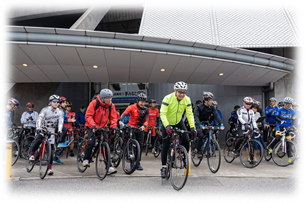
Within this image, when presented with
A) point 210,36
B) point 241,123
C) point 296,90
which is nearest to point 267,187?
point 241,123

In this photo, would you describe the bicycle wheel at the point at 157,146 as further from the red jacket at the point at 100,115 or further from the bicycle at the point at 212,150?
the red jacket at the point at 100,115

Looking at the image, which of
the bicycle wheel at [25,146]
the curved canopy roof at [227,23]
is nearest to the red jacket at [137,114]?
the bicycle wheel at [25,146]

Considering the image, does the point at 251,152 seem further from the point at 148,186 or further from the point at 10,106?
the point at 10,106

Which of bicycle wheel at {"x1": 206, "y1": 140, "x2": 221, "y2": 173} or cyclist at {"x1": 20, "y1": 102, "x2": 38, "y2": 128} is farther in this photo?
cyclist at {"x1": 20, "y1": 102, "x2": 38, "y2": 128}

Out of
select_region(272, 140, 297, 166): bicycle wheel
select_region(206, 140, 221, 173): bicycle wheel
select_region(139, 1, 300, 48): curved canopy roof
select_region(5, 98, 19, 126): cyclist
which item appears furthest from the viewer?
select_region(139, 1, 300, 48): curved canopy roof

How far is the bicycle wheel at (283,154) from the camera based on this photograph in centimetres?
744

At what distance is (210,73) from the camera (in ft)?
43.4

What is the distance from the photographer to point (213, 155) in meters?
6.55

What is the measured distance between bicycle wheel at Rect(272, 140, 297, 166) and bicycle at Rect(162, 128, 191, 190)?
406 centimetres

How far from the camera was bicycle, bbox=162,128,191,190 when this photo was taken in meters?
4.80

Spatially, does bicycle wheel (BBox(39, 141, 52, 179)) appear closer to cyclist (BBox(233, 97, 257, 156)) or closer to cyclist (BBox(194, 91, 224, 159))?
cyclist (BBox(194, 91, 224, 159))

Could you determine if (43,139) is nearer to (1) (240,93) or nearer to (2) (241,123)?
(2) (241,123)

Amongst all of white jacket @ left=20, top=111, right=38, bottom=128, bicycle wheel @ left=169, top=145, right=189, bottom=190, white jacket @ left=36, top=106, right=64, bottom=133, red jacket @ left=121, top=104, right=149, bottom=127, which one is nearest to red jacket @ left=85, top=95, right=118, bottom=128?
red jacket @ left=121, top=104, right=149, bottom=127

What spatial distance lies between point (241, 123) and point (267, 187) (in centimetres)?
294
